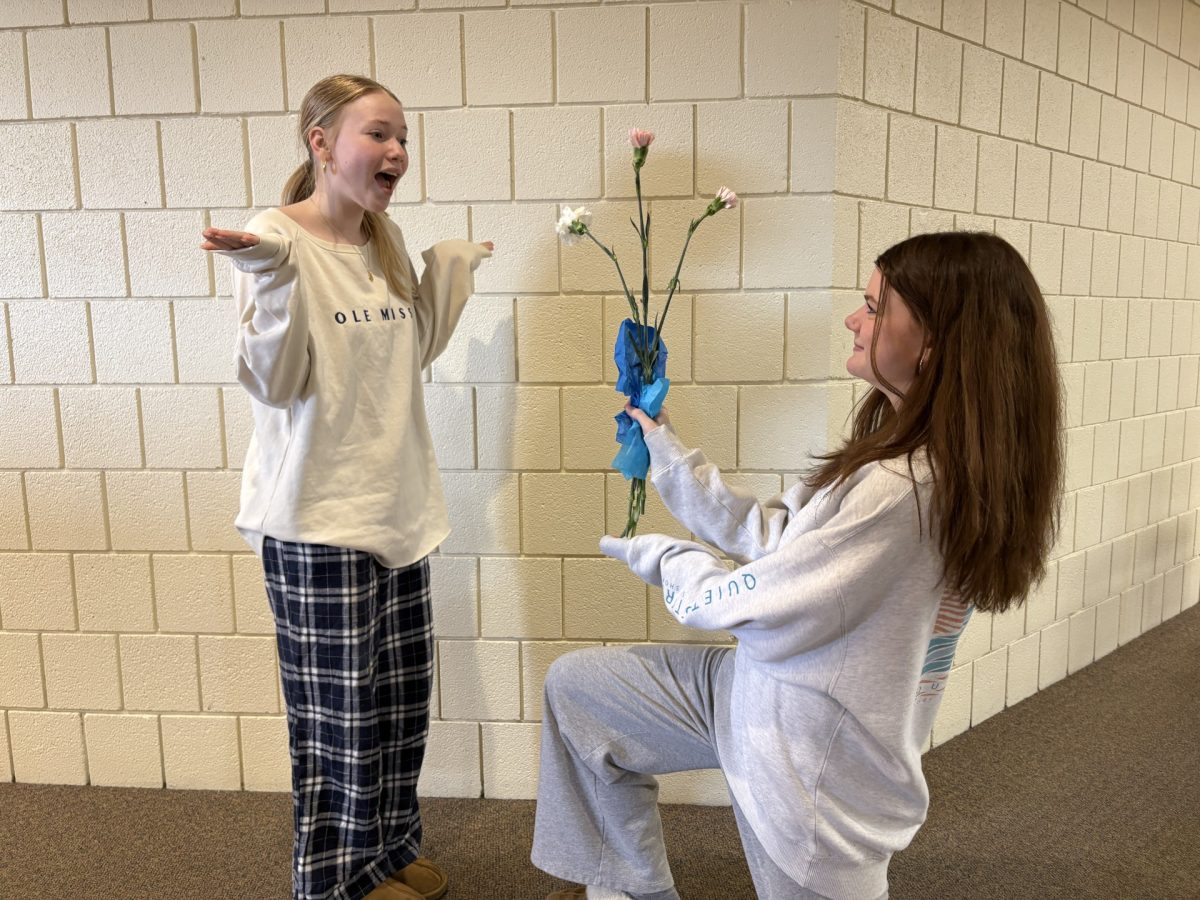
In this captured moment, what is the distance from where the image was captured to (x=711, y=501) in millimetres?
1527

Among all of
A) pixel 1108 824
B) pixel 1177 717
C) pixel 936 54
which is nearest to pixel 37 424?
pixel 936 54

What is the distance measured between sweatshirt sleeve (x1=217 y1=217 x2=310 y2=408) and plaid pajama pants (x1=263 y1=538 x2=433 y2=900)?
31 centimetres

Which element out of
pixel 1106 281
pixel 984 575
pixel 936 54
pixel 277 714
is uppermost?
pixel 936 54

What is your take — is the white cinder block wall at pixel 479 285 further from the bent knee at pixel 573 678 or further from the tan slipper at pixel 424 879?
the bent knee at pixel 573 678

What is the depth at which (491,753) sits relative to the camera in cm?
230

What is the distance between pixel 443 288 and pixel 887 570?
3.50 ft

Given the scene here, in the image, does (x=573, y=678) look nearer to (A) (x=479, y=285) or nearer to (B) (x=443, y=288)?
(B) (x=443, y=288)

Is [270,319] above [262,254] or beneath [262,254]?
beneath

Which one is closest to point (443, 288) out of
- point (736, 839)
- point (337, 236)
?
point (337, 236)

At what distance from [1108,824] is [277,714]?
204 centimetres

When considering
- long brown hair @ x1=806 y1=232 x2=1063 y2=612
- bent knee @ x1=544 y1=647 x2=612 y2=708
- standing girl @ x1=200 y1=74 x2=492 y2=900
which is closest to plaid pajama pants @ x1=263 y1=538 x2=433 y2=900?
standing girl @ x1=200 y1=74 x2=492 y2=900

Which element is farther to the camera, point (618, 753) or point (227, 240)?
point (618, 753)

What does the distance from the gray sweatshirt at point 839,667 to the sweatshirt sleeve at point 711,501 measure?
123 millimetres

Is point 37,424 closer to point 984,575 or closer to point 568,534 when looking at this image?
point 568,534
